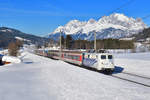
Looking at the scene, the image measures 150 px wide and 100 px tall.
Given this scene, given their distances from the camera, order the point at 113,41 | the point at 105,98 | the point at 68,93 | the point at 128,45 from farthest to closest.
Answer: the point at 113,41 → the point at 128,45 → the point at 68,93 → the point at 105,98

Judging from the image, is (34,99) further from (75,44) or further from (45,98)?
(75,44)

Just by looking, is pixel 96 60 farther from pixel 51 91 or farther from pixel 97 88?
pixel 51 91

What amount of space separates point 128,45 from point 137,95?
323 feet

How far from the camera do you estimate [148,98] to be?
30.2 feet

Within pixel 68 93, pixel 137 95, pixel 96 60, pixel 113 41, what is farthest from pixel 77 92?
pixel 113 41

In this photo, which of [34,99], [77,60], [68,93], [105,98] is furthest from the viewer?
[77,60]

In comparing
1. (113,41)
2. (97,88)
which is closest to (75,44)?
(113,41)

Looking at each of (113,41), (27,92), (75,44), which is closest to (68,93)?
(27,92)

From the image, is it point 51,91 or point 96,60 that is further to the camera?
point 96,60

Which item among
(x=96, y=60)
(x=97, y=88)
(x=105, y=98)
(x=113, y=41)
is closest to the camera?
(x=105, y=98)

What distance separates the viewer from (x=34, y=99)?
27.3 feet

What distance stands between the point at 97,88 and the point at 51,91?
295cm

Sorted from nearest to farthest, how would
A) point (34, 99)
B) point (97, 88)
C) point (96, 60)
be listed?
point (34, 99), point (97, 88), point (96, 60)

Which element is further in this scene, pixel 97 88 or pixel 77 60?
pixel 77 60
